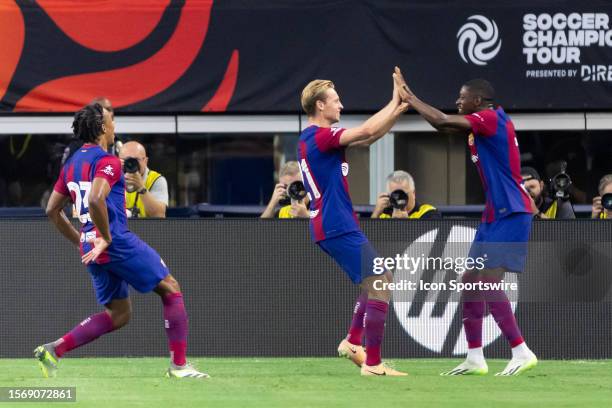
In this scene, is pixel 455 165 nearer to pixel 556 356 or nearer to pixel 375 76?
pixel 375 76

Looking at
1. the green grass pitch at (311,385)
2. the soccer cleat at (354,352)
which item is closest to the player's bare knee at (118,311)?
the green grass pitch at (311,385)

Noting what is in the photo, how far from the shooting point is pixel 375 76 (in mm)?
15797

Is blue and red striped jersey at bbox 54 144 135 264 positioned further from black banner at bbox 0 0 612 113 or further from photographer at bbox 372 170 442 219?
black banner at bbox 0 0 612 113

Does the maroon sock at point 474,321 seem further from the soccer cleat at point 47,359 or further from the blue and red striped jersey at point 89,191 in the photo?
the soccer cleat at point 47,359

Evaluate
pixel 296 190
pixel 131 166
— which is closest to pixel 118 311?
pixel 131 166

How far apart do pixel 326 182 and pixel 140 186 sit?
9.96 feet

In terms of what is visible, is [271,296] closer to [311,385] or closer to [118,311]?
[118,311]

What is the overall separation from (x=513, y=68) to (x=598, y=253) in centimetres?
481

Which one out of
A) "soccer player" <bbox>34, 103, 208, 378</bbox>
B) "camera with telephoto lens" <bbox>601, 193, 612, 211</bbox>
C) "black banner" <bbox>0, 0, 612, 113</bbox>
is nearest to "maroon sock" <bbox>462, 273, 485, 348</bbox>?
"soccer player" <bbox>34, 103, 208, 378</bbox>

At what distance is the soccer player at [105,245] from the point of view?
877 centimetres

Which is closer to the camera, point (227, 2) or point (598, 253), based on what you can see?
point (598, 253)

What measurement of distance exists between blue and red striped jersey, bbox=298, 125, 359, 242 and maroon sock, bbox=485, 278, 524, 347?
1027 millimetres

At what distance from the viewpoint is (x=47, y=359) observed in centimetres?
915

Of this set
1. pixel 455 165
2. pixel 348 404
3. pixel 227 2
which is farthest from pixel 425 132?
pixel 348 404
